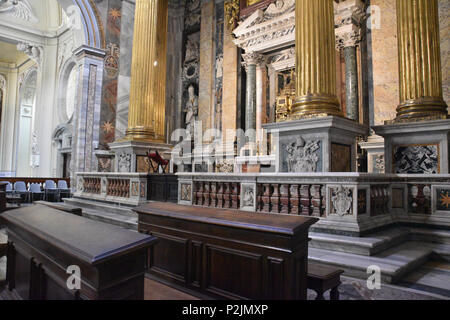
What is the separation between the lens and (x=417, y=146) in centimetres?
514

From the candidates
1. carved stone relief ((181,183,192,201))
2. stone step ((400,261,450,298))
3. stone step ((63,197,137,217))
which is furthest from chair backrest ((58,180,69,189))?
stone step ((400,261,450,298))

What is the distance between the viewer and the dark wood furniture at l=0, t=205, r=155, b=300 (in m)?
1.66

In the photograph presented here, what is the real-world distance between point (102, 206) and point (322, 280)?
21.1 feet

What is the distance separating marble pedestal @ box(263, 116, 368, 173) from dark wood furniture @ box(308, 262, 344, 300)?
8.64ft

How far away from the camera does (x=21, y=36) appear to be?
18.2 meters

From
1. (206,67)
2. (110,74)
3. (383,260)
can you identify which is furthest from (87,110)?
(383,260)

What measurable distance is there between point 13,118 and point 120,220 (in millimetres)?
21073

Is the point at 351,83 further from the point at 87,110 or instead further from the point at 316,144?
the point at 87,110

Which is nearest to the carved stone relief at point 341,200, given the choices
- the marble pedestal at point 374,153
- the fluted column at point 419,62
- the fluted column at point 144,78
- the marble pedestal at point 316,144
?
the marble pedestal at point 316,144

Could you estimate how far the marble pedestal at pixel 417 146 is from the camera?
486 centimetres

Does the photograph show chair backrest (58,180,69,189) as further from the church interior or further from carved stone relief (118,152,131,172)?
carved stone relief (118,152,131,172)

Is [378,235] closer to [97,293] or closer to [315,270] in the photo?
[315,270]

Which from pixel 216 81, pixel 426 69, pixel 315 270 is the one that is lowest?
pixel 315 270
